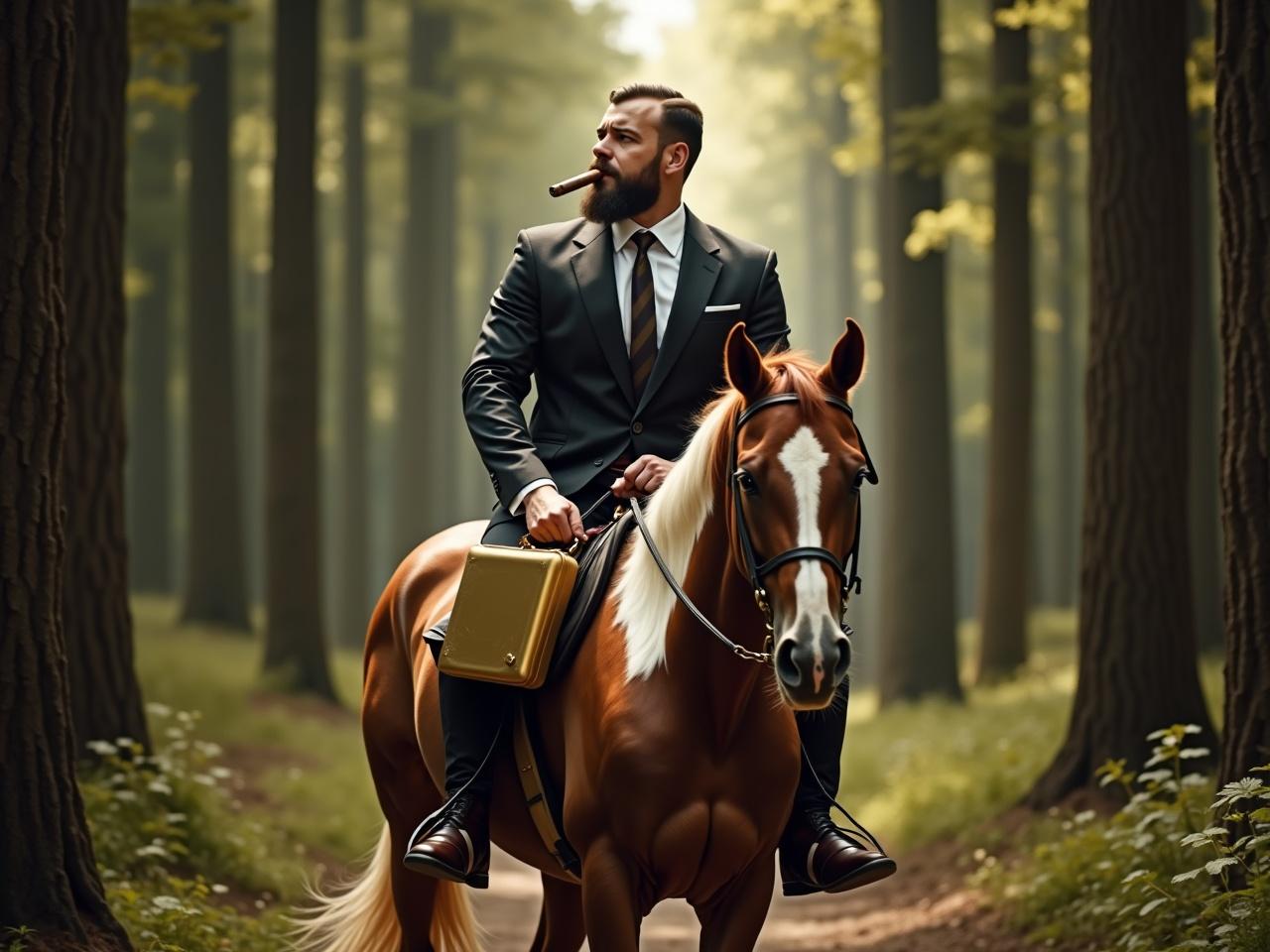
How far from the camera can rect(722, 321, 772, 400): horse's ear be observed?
4238 mm

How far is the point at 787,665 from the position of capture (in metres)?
3.83

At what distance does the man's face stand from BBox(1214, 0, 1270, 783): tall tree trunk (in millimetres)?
2637

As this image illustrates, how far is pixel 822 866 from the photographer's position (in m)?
4.79

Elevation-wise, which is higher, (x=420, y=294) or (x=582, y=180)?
(x=420, y=294)

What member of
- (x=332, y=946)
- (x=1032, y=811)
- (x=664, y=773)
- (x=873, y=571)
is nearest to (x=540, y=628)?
→ (x=664, y=773)

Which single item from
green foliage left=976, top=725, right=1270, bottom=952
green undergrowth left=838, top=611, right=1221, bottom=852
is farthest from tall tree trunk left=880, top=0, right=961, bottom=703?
green foliage left=976, top=725, right=1270, bottom=952

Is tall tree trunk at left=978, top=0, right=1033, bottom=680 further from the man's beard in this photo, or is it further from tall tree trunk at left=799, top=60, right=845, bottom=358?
tall tree trunk at left=799, top=60, right=845, bottom=358

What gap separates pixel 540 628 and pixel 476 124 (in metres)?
25.8

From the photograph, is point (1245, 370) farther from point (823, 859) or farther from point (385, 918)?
point (385, 918)

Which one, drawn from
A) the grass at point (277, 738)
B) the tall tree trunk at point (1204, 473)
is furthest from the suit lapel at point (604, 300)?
the tall tree trunk at point (1204, 473)

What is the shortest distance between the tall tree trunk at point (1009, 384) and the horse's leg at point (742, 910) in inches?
475

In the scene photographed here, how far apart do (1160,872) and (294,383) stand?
37.4 feet

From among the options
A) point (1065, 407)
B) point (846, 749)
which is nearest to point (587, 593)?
point (846, 749)

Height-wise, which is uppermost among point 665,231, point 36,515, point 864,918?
point 665,231
